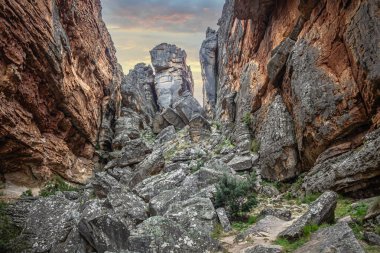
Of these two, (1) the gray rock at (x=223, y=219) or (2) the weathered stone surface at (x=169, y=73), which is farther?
(2) the weathered stone surface at (x=169, y=73)

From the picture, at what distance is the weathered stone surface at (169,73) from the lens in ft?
218

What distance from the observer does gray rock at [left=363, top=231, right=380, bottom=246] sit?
692 centimetres

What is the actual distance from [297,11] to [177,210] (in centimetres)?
1676

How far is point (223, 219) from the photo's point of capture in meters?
12.2

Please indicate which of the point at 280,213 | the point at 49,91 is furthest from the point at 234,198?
the point at 49,91

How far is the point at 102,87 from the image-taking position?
127 ft

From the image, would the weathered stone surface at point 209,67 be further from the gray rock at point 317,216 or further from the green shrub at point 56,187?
the gray rock at point 317,216

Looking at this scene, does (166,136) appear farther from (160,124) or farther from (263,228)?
(263,228)

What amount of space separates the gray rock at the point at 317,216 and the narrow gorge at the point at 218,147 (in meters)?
0.04

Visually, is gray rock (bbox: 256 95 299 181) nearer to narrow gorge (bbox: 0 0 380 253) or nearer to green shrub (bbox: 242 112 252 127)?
narrow gorge (bbox: 0 0 380 253)

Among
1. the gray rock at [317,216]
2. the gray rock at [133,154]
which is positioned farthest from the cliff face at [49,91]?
the gray rock at [317,216]

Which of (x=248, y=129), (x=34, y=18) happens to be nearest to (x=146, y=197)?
(x=248, y=129)

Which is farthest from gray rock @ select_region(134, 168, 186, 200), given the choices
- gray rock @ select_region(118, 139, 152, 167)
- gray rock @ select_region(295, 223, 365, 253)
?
gray rock @ select_region(295, 223, 365, 253)

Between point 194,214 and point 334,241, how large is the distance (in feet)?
20.3
